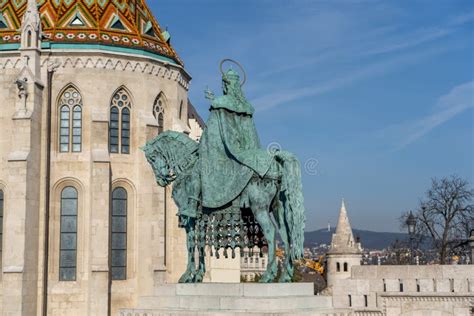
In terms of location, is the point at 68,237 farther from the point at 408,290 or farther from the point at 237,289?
the point at 237,289

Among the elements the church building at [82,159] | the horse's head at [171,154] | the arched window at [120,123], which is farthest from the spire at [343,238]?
the horse's head at [171,154]

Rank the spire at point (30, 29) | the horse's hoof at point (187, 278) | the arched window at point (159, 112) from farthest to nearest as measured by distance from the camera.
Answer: the arched window at point (159, 112), the spire at point (30, 29), the horse's hoof at point (187, 278)

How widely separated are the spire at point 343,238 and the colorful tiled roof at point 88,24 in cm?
1824

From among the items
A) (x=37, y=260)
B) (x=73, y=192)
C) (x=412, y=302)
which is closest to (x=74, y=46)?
(x=73, y=192)

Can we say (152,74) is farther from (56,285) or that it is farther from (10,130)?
(56,285)

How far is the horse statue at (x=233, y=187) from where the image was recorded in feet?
50.4

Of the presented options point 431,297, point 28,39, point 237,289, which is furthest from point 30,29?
point 237,289

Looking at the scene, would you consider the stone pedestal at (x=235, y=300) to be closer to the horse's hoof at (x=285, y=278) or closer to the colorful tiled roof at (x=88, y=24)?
the horse's hoof at (x=285, y=278)

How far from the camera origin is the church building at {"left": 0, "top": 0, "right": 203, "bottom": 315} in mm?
30516

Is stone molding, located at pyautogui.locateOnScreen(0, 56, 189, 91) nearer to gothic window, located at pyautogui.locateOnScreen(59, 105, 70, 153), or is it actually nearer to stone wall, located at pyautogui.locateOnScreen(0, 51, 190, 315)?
stone wall, located at pyautogui.locateOnScreen(0, 51, 190, 315)

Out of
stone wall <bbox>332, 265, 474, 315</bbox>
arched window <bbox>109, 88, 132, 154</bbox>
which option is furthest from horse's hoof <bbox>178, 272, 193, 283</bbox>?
arched window <bbox>109, 88, 132, 154</bbox>

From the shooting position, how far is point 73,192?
31922mm

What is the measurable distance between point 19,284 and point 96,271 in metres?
3.03

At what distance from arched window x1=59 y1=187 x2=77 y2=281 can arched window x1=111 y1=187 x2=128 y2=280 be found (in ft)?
5.04
